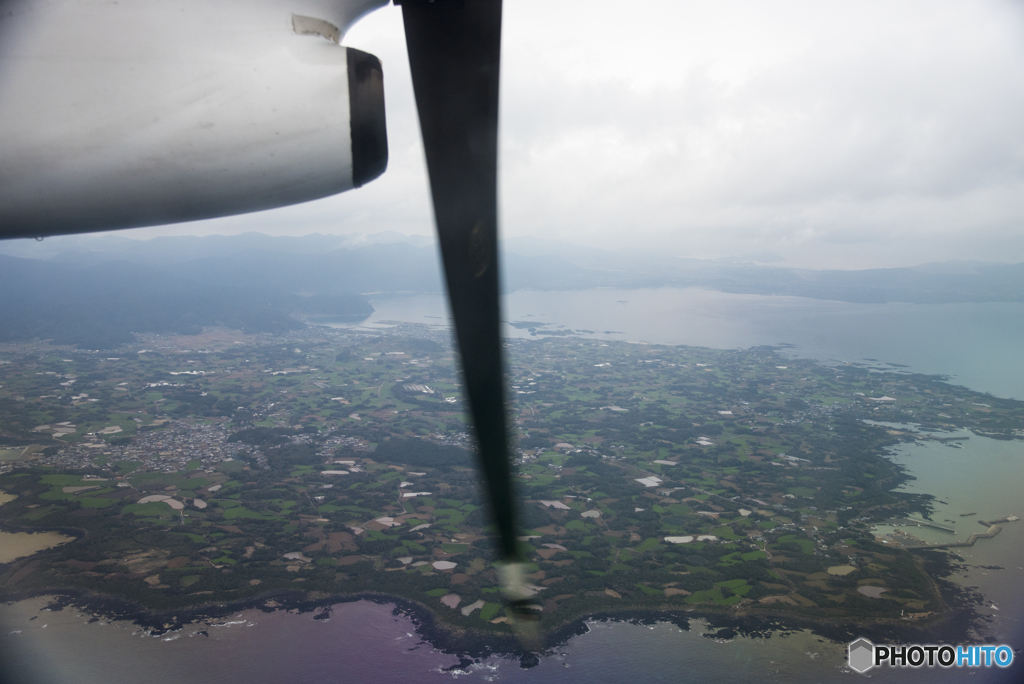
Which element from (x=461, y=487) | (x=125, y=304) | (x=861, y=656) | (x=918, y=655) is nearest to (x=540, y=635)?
(x=861, y=656)

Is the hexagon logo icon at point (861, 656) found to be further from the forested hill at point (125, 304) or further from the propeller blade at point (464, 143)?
the forested hill at point (125, 304)

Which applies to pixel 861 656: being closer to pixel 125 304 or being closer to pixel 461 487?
pixel 461 487

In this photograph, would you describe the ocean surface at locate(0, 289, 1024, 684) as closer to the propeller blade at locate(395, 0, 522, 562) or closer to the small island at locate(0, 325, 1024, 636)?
the small island at locate(0, 325, 1024, 636)

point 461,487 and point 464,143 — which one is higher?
point 464,143

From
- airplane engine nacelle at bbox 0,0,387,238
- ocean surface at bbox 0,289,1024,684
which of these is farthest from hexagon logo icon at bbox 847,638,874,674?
airplane engine nacelle at bbox 0,0,387,238

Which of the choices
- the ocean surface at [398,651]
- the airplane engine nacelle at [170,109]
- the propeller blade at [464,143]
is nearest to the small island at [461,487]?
the ocean surface at [398,651]

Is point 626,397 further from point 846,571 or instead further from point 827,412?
point 846,571

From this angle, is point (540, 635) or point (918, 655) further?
point (540, 635)

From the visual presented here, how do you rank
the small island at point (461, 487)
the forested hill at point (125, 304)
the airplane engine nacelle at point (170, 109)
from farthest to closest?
the forested hill at point (125, 304), the small island at point (461, 487), the airplane engine nacelle at point (170, 109)
